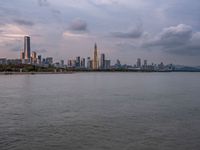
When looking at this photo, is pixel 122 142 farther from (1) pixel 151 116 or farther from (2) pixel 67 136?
(1) pixel 151 116

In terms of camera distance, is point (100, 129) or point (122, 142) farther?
point (100, 129)

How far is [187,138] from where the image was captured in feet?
45.4

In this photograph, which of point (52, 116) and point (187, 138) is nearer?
point (187, 138)

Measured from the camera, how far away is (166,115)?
20.2 meters

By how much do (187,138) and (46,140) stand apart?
6.55 metres

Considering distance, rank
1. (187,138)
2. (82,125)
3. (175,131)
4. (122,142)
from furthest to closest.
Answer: (82,125)
(175,131)
(187,138)
(122,142)

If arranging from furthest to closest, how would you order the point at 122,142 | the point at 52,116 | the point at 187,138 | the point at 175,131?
the point at 52,116 < the point at 175,131 < the point at 187,138 < the point at 122,142

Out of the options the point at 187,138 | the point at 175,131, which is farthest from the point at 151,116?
the point at 187,138

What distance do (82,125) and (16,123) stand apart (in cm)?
381

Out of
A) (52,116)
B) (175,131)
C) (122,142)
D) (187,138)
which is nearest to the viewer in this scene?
(122,142)

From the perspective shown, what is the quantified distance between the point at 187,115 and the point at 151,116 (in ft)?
8.62

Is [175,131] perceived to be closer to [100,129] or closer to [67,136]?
[100,129]

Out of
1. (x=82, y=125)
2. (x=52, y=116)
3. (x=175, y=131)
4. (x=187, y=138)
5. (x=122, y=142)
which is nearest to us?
(x=122, y=142)

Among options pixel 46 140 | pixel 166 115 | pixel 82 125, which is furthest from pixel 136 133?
pixel 166 115
